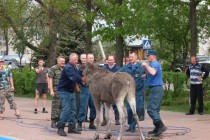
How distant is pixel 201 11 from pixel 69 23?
28.8 ft

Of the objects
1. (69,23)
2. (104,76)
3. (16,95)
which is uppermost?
(69,23)

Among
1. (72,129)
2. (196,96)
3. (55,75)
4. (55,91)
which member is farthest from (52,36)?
(72,129)

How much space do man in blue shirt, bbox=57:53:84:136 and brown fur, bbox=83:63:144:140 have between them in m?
0.45

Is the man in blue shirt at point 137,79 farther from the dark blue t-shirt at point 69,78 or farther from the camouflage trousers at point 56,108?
the camouflage trousers at point 56,108

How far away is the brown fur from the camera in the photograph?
1026cm

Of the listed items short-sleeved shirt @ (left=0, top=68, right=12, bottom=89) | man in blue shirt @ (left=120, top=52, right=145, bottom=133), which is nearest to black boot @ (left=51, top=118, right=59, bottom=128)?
man in blue shirt @ (left=120, top=52, right=145, bottom=133)

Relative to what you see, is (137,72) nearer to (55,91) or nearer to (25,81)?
(55,91)

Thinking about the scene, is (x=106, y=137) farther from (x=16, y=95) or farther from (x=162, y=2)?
(x=16, y=95)

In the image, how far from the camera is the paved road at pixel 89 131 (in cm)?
1115

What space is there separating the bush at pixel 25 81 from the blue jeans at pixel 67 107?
41.9 ft

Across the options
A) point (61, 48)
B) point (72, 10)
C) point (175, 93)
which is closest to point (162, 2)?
point (175, 93)

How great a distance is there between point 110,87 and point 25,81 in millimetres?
14842

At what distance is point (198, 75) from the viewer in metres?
15.6

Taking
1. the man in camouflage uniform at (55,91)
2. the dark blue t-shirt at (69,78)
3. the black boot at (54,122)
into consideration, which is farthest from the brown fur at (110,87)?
the black boot at (54,122)
